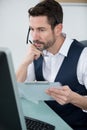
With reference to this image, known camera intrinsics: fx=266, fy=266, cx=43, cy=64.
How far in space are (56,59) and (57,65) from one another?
4cm

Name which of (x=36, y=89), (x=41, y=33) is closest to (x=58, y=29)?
(x=41, y=33)

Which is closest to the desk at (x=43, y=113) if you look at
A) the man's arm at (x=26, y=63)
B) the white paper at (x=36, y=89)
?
the white paper at (x=36, y=89)

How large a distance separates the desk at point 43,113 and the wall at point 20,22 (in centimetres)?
105

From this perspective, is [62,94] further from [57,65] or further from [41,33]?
[41,33]

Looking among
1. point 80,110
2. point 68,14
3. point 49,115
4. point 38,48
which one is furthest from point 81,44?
point 68,14

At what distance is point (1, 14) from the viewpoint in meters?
→ 2.39

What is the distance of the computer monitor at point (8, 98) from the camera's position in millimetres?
616

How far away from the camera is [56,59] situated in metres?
1.54

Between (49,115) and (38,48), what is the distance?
502 millimetres

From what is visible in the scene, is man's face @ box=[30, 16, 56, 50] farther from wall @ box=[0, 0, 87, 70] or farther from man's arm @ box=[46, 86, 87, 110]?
wall @ box=[0, 0, 87, 70]

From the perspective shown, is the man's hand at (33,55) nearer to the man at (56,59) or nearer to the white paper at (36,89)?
the man at (56,59)

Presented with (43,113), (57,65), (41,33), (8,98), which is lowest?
(43,113)

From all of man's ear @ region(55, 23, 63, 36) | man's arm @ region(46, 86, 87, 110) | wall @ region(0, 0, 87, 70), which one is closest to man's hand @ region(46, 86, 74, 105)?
man's arm @ region(46, 86, 87, 110)

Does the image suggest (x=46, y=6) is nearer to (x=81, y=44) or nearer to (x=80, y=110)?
(x=81, y=44)
